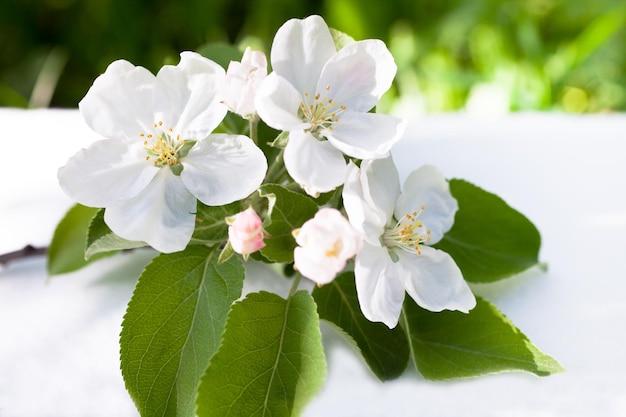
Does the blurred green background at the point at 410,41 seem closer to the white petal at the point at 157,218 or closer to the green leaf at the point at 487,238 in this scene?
the green leaf at the point at 487,238

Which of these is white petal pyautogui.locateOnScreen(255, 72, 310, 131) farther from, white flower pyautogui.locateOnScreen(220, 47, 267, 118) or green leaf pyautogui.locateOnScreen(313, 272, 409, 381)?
green leaf pyautogui.locateOnScreen(313, 272, 409, 381)

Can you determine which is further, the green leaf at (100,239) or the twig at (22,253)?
the twig at (22,253)

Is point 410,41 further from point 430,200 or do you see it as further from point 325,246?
point 325,246

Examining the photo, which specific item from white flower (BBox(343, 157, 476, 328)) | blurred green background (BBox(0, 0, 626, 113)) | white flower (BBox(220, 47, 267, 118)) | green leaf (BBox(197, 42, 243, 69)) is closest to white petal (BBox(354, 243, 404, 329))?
white flower (BBox(343, 157, 476, 328))

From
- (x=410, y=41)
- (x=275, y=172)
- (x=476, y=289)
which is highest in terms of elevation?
(x=275, y=172)

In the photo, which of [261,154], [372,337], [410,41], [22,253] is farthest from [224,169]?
[410,41]

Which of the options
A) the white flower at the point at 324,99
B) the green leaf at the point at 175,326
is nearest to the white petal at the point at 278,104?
the white flower at the point at 324,99

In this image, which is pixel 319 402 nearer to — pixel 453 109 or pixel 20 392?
pixel 20 392
